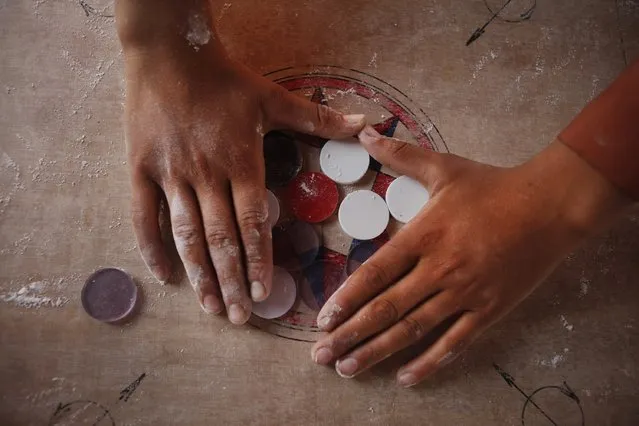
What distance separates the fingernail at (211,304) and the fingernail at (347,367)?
0.88 feet

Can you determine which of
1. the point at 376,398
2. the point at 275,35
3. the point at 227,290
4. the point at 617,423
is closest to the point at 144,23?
the point at 275,35

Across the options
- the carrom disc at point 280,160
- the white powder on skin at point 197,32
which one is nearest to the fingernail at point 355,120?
the carrom disc at point 280,160

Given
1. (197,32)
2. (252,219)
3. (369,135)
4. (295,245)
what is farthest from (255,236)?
(197,32)

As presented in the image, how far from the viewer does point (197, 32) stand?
117cm

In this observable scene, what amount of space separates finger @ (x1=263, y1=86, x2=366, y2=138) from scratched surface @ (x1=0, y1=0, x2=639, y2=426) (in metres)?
0.18

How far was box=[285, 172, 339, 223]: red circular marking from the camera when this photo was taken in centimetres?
123

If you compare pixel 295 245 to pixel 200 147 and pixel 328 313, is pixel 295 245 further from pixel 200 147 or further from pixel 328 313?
pixel 200 147

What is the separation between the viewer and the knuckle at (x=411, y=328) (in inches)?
42.9

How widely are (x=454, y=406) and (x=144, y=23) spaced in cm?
103

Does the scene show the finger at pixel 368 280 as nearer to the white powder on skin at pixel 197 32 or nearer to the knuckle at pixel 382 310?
the knuckle at pixel 382 310

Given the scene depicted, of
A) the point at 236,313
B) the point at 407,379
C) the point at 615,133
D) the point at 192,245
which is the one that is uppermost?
the point at 615,133

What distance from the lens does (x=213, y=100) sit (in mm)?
1138

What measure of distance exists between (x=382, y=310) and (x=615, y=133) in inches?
21.0

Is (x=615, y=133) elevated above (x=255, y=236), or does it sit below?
above
